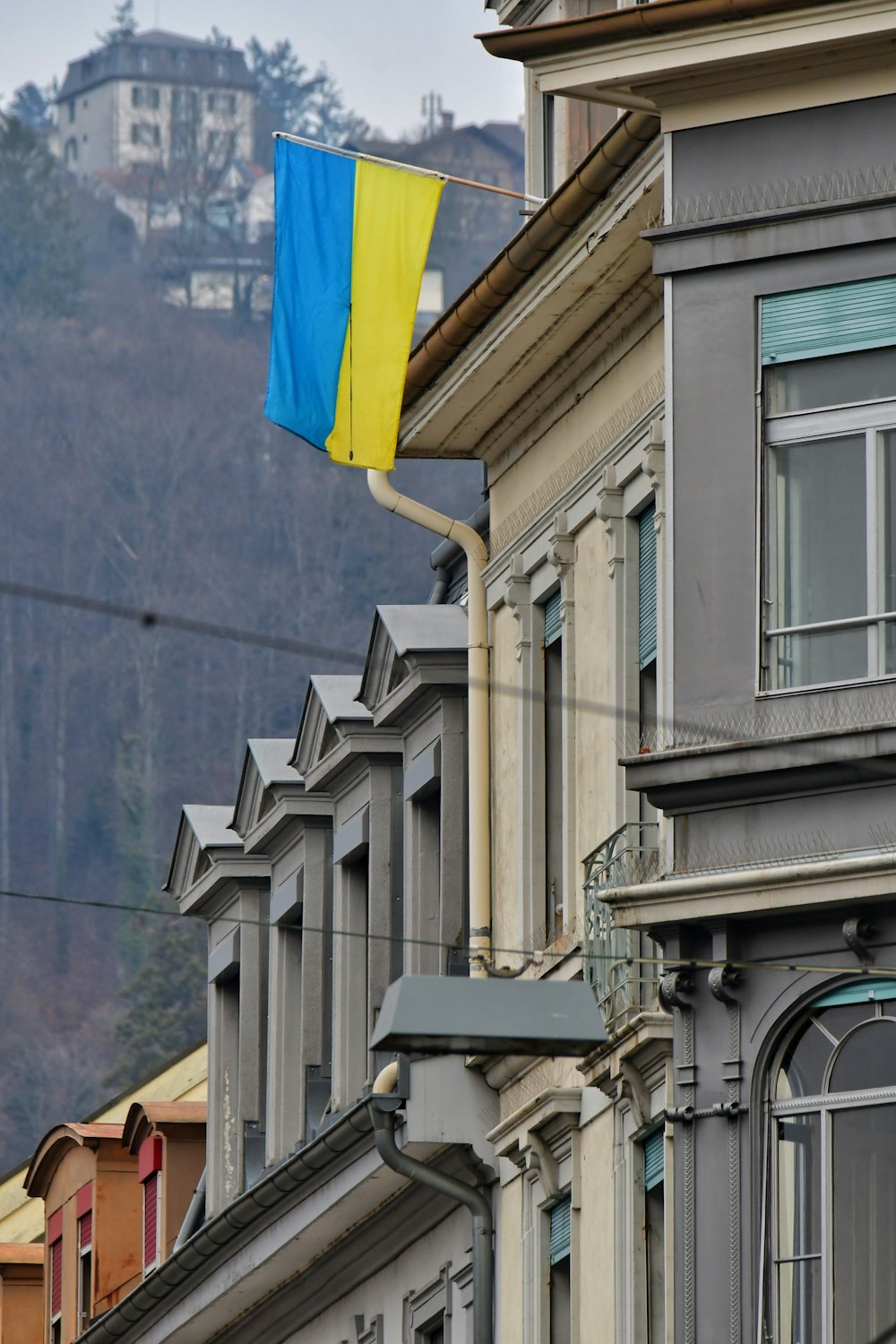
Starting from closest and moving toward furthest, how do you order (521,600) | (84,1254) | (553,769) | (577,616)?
(577,616), (553,769), (521,600), (84,1254)

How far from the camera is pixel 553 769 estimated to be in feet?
80.8

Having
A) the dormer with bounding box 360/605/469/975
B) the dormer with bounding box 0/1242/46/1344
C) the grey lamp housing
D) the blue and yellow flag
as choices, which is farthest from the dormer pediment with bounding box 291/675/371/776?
the dormer with bounding box 0/1242/46/1344

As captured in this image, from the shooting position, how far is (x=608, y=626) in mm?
22703

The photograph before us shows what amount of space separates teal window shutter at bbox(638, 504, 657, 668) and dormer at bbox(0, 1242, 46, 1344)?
2771 cm

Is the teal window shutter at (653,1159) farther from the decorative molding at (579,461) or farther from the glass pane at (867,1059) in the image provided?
the decorative molding at (579,461)

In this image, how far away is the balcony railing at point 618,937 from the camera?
20.9m

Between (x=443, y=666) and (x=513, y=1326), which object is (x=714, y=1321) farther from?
(x=443, y=666)

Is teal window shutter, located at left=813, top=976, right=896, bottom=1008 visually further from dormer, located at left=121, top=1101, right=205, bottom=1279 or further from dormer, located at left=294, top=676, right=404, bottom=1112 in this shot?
dormer, located at left=121, top=1101, right=205, bottom=1279

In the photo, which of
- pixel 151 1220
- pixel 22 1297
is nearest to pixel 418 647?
pixel 151 1220

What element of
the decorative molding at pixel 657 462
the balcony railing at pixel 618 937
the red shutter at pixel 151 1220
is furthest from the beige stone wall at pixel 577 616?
the red shutter at pixel 151 1220

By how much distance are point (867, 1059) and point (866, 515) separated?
266 cm

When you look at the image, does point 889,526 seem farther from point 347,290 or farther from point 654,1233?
point 347,290

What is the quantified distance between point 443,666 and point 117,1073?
13323cm

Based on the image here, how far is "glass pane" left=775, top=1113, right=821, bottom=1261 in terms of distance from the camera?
18.5 metres
